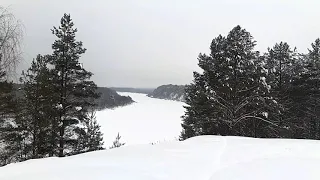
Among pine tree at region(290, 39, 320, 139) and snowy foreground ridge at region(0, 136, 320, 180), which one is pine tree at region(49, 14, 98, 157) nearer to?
snowy foreground ridge at region(0, 136, 320, 180)

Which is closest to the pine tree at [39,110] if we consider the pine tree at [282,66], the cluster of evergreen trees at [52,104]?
the cluster of evergreen trees at [52,104]

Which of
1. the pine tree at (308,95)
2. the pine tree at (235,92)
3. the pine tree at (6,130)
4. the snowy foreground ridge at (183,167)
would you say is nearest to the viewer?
the snowy foreground ridge at (183,167)

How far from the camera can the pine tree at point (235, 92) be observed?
47.1 feet

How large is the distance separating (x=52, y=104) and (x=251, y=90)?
40.6 ft

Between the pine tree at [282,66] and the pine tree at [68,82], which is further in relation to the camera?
the pine tree at [282,66]

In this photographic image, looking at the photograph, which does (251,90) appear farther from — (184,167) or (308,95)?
(184,167)

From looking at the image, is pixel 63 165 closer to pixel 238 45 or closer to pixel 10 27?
pixel 10 27

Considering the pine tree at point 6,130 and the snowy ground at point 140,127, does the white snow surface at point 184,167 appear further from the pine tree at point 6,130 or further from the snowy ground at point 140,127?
the snowy ground at point 140,127

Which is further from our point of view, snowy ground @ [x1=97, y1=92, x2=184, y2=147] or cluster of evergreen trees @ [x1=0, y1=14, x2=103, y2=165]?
snowy ground @ [x1=97, y1=92, x2=184, y2=147]

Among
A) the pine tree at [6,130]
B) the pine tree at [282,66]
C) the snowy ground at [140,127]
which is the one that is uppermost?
the pine tree at [282,66]

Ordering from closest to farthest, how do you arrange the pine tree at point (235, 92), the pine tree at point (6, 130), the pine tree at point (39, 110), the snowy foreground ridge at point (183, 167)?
the snowy foreground ridge at point (183, 167) < the pine tree at point (6, 130) < the pine tree at point (39, 110) < the pine tree at point (235, 92)

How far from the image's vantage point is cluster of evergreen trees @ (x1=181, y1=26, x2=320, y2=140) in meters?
14.7

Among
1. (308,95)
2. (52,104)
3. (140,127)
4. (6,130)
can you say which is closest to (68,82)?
(52,104)

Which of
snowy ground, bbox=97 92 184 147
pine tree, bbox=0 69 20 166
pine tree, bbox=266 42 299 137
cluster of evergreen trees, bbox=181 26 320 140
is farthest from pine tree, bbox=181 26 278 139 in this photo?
snowy ground, bbox=97 92 184 147
